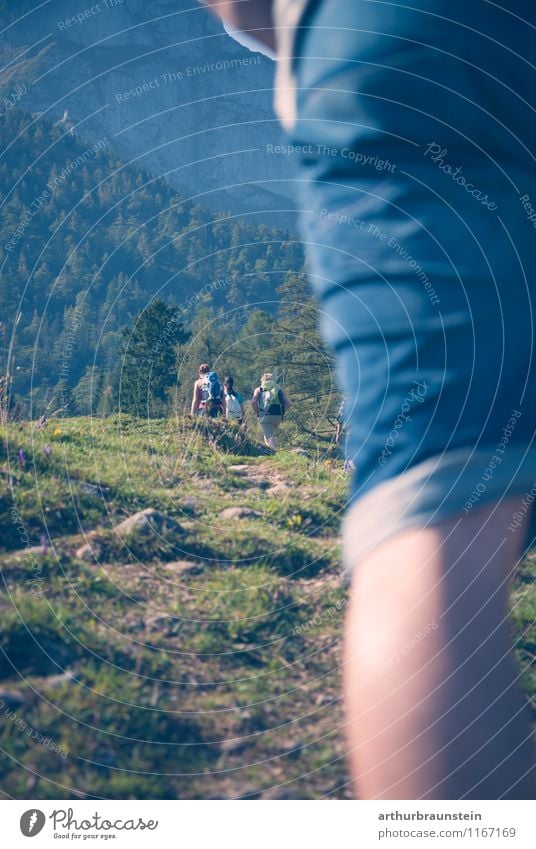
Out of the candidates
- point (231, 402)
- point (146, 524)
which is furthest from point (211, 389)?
point (146, 524)

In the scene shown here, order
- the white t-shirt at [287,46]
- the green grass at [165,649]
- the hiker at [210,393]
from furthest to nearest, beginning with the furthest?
the hiker at [210,393], the green grass at [165,649], the white t-shirt at [287,46]

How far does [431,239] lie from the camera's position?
59.1 inches

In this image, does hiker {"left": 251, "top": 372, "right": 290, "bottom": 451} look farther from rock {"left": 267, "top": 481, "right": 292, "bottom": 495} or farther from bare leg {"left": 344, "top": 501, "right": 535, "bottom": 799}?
bare leg {"left": 344, "top": 501, "right": 535, "bottom": 799}

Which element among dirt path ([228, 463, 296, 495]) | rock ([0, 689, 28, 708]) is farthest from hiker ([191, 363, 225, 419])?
rock ([0, 689, 28, 708])

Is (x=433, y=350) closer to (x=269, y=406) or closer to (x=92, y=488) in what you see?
(x=92, y=488)

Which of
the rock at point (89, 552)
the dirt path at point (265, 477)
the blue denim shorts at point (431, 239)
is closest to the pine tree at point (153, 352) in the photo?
the dirt path at point (265, 477)

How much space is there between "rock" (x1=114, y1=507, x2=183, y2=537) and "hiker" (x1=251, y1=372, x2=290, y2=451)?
10.2 meters

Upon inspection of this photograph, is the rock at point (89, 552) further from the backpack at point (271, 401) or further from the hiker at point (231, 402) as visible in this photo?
the hiker at point (231, 402)

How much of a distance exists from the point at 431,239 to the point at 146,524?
8.16 feet

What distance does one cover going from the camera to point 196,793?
2078 millimetres

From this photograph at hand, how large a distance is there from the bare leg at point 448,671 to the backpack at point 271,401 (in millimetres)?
13813

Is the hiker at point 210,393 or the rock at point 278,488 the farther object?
the hiker at point 210,393

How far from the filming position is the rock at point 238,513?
4441 millimetres

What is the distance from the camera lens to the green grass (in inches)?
83.4
